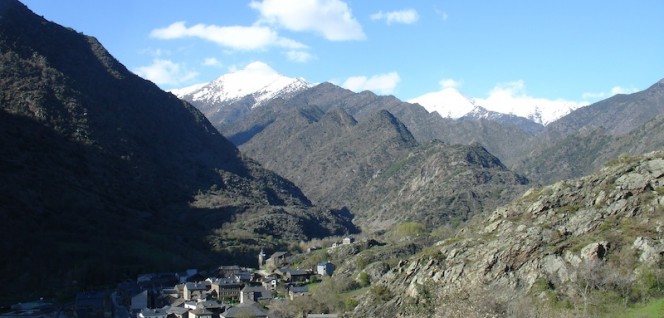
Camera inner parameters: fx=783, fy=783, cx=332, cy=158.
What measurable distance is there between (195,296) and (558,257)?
156ft

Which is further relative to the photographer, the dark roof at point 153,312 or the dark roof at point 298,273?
the dark roof at point 298,273

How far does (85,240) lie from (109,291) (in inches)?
1033

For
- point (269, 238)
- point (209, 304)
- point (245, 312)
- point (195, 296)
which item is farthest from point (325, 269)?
point (269, 238)

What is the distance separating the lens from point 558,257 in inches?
2657

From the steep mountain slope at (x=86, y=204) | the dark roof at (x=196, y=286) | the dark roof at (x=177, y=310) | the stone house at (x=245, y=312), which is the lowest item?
the stone house at (x=245, y=312)

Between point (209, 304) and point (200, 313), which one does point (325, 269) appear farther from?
point (200, 313)

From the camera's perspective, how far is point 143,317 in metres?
83.4

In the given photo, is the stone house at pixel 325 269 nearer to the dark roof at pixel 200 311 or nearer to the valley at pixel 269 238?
the valley at pixel 269 238

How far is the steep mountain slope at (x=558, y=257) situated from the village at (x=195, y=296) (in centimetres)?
1279

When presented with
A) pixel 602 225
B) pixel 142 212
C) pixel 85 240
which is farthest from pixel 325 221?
pixel 602 225

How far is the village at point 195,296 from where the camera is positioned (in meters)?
84.9

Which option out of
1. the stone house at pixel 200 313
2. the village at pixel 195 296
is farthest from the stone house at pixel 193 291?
the stone house at pixel 200 313

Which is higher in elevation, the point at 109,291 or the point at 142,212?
the point at 142,212

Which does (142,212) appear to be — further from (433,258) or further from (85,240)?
(433,258)
